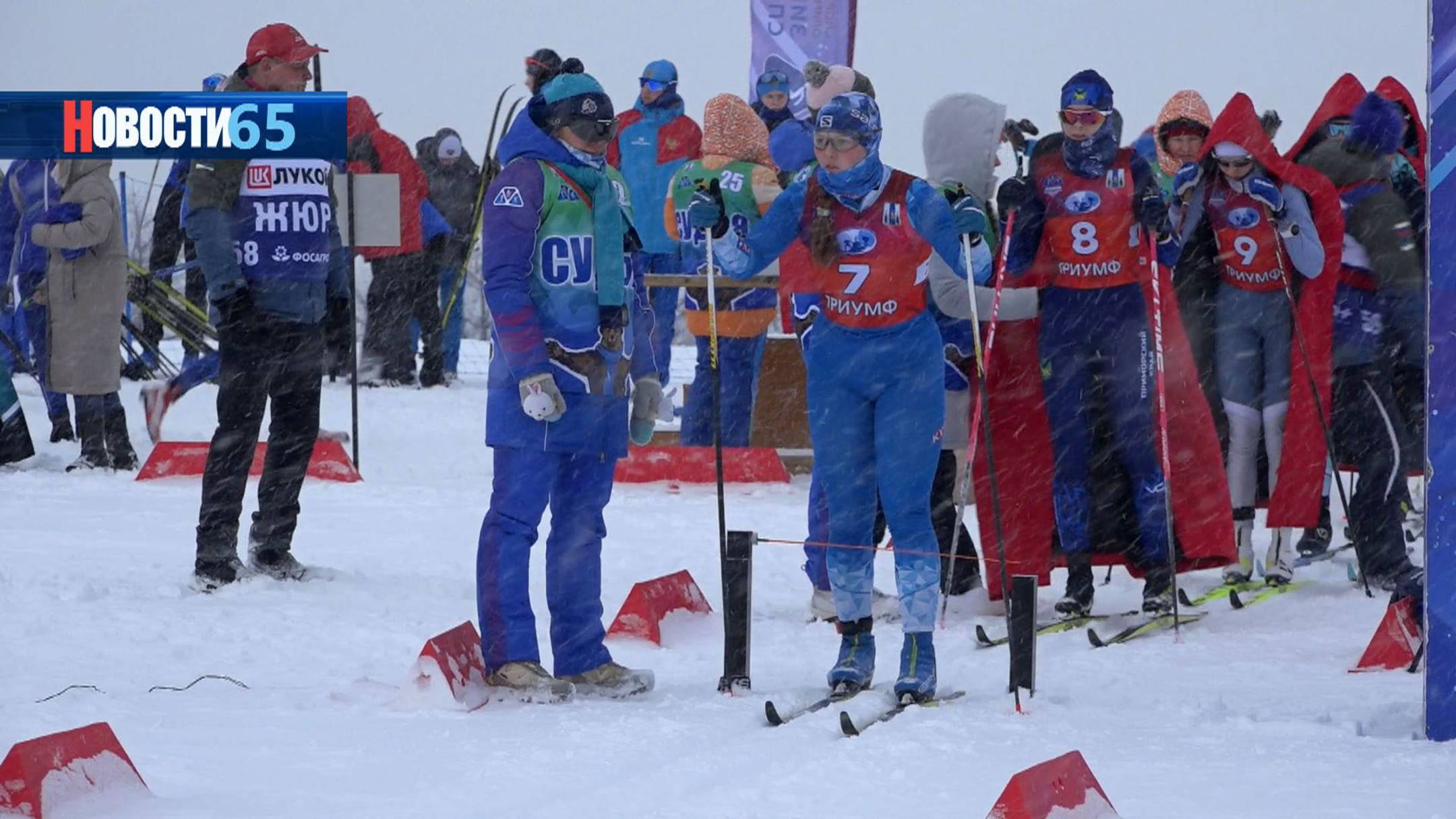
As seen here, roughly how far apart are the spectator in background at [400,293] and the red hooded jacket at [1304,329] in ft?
25.4

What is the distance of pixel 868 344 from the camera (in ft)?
17.8

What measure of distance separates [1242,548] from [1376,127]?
1892mm

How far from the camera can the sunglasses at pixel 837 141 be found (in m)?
5.31

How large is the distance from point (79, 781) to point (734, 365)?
644 cm

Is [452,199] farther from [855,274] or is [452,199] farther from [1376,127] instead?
[855,274]

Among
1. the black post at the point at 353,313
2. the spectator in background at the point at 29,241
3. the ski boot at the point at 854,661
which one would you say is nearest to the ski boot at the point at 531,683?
the ski boot at the point at 854,661

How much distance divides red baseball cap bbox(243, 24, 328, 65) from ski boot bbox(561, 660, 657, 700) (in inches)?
113

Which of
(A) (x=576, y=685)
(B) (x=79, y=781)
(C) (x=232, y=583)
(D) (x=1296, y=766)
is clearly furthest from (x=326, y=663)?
(D) (x=1296, y=766)

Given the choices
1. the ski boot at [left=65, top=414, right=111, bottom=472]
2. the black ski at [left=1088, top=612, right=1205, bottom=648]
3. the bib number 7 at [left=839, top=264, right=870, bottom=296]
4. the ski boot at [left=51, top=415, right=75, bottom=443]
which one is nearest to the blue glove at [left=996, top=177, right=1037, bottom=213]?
the bib number 7 at [left=839, top=264, right=870, bottom=296]

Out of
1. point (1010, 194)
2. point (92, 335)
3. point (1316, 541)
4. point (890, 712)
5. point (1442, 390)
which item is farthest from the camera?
point (92, 335)

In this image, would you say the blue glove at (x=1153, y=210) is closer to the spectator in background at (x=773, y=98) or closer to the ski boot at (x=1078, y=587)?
the ski boot at (x=1078, y=587)

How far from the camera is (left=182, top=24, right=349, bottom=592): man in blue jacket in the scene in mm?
6973

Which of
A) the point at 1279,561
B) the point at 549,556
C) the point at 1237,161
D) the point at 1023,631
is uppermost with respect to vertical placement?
the point at 1237,161

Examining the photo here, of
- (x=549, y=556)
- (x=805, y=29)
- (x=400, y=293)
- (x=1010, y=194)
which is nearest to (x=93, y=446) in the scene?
(x=400, y=293)
